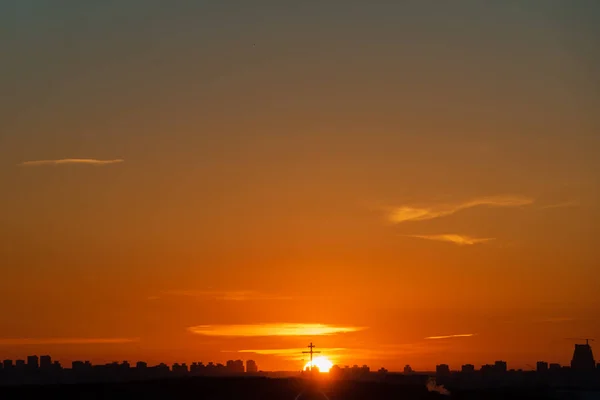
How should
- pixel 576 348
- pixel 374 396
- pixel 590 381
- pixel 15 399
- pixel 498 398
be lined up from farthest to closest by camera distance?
pixel 576 348, pixel 590 381, pixel 374 396, pixel 498 398, pixel 15 399

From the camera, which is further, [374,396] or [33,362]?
[33,362]

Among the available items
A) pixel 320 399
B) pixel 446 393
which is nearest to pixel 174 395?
pixel 320 399

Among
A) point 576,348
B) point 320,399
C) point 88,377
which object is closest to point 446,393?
point 320,399

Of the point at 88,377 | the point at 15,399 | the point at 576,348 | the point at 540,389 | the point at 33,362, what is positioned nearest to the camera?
the point at 15,399

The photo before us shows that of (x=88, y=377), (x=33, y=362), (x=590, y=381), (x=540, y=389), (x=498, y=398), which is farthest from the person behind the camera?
(x=33, y=362)

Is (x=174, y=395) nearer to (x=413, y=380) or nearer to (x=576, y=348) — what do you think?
(x=413, y=380)

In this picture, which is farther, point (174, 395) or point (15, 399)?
point (174, 395)

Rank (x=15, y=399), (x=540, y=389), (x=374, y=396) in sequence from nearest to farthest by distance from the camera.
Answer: (x=15, y=399) → (x=374, y=396) → (x=540, y=389)

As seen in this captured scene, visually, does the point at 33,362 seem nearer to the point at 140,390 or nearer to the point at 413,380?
the point at 413,380

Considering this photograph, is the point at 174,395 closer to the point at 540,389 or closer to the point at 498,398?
the point at 498,398
